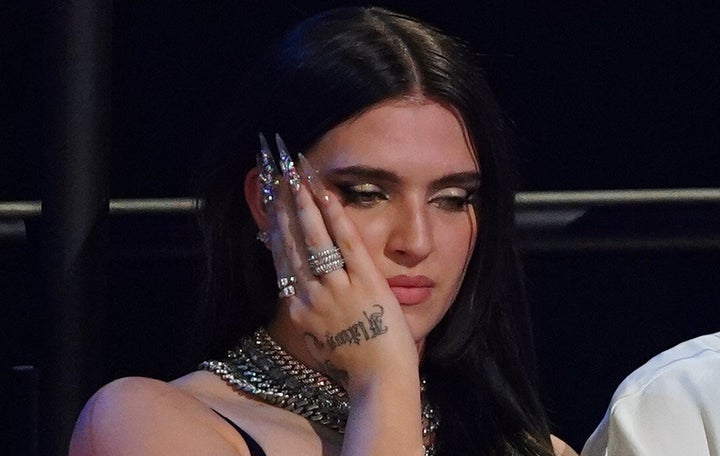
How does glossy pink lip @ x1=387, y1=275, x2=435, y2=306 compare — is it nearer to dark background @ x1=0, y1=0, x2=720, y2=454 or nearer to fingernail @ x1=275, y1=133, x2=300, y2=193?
fingernail @ x1=275, y1=133, x2=300, y2=193

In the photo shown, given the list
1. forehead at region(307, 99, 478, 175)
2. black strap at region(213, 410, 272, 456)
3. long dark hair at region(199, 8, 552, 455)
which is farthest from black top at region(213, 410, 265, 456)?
forehead at region(307, 99, 478, 175)

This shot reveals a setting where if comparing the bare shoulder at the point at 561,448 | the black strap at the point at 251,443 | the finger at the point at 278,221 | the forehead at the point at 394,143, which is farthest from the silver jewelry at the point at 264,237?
the bare shoulder at the point at 561,448

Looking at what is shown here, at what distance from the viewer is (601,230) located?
197cm

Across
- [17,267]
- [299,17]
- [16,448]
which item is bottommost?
[16,448]

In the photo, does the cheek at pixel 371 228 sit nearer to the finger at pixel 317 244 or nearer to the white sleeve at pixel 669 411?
the finger at pixel 317 244

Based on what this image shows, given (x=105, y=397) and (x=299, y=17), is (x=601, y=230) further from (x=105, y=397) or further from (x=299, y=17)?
(x=105, y=397)

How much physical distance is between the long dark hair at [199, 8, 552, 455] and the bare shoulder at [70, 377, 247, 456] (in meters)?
0.21

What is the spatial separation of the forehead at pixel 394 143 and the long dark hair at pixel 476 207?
15 millimetres

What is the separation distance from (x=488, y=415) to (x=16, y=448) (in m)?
0.60

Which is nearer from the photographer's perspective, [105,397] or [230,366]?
[105,397]

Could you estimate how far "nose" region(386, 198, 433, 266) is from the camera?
164 centimetres

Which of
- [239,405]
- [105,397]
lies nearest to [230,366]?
[239,405]

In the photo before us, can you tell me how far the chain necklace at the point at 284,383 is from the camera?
172 cm

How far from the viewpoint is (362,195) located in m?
1.66
